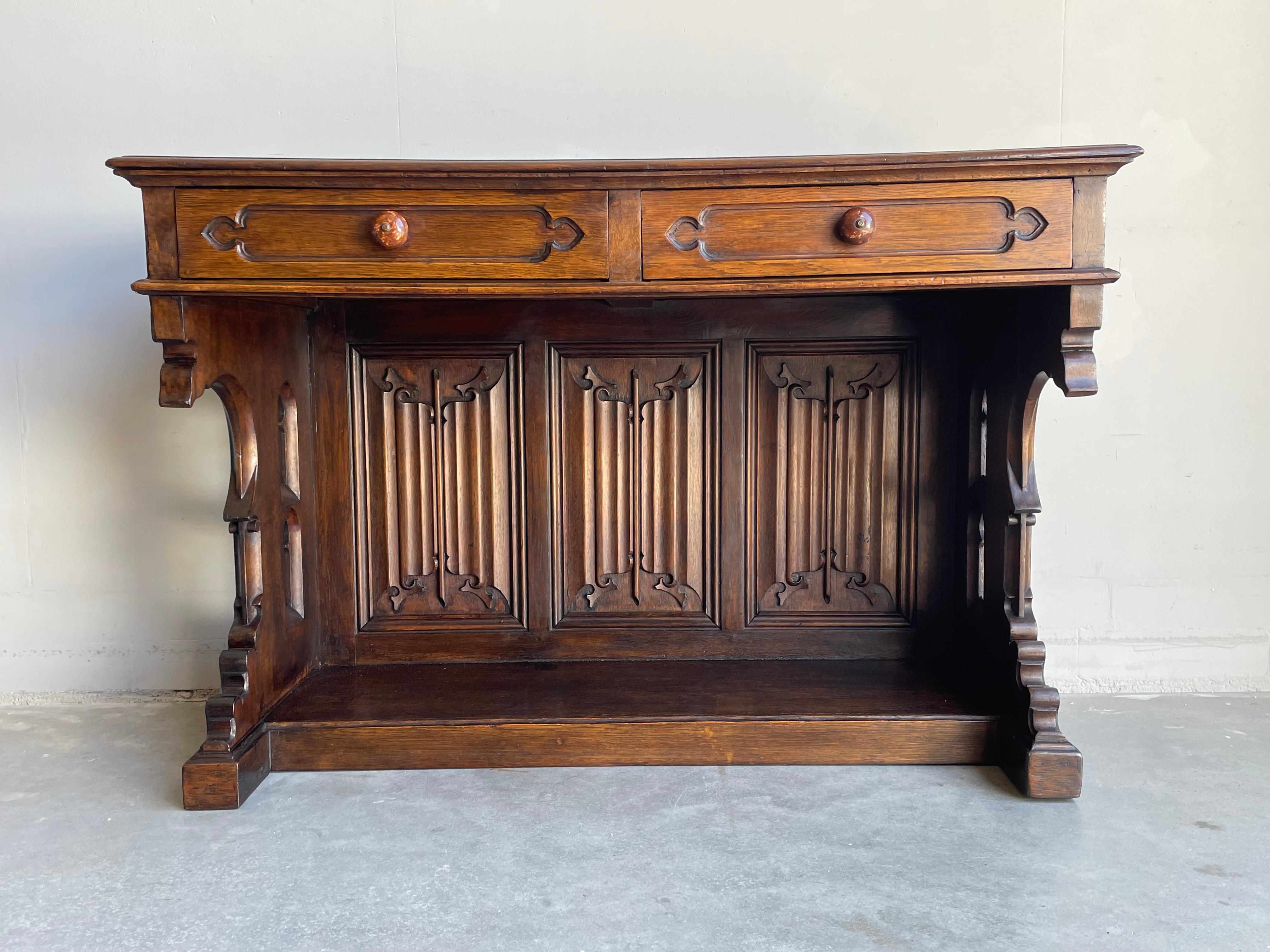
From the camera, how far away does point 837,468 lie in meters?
2.32

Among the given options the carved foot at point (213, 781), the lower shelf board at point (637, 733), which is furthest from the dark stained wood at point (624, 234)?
the carved foot at point (213, 781)

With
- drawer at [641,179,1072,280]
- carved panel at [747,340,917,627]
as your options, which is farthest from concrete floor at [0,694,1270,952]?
drawer at [641,179,1072,280]

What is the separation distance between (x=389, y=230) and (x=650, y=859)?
1.12 m

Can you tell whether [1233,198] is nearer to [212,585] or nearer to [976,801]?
[976,801]

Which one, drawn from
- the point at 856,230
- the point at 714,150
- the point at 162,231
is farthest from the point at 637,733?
the point at 714,150

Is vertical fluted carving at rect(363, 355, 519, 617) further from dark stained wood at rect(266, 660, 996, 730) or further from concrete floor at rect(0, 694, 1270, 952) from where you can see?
concrete floor at rect(0, 694, 1270, 952)

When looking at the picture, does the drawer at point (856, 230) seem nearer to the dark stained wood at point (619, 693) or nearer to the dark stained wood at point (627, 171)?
the dark stained wood at point (627, 171)

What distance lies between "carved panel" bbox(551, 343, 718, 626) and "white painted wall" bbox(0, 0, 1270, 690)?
21.7 inches

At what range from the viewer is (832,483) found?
232cm

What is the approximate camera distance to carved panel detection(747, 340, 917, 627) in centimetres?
229

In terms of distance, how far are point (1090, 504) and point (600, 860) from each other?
5.18 feet

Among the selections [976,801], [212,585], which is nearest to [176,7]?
[212,585]

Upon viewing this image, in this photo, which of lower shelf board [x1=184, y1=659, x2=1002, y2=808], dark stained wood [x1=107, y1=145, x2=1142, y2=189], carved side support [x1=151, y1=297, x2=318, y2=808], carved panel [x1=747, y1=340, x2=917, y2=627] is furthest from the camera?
carved panel [x1=747, y1=340, x2=917, y2=627]

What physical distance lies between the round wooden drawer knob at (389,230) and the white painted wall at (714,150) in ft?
2.74
